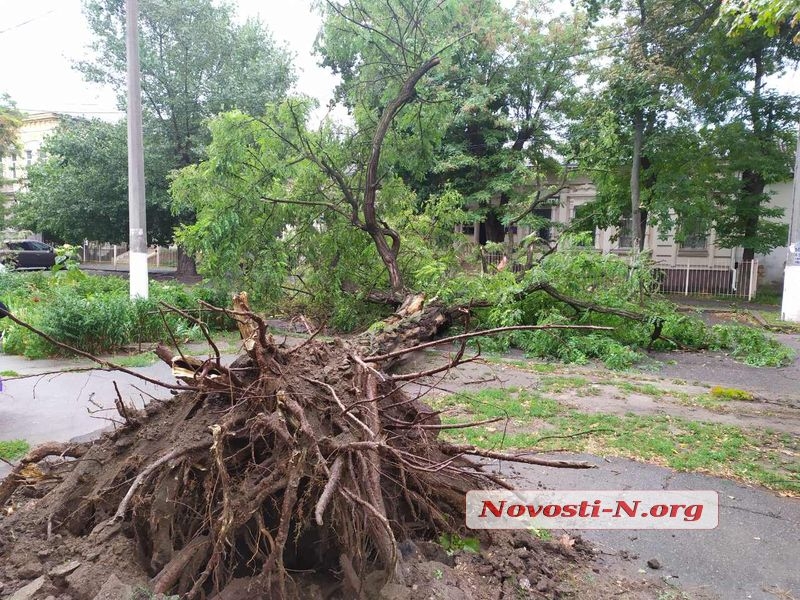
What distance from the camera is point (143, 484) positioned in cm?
269

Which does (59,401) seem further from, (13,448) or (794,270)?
(794,270)

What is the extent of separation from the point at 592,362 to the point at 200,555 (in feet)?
25.0

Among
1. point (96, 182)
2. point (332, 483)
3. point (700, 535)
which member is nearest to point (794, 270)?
point (700, 535)

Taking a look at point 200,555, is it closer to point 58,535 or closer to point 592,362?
point 58,535

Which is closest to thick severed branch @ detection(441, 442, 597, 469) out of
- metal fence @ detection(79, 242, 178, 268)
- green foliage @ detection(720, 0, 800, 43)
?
green foliage @ detection(720, 0, 800, 43)

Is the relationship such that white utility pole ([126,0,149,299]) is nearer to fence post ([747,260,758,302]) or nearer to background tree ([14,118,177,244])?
background tree ([14,118,177,244])

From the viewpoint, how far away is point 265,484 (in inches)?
98.7

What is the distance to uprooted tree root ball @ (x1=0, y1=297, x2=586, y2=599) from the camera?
2.47 m

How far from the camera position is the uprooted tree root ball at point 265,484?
2475mm

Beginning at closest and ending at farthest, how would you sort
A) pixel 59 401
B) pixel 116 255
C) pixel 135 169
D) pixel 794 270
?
1. pixel 59 401
2. pixel 135 169
3. pixel 794 270
4. pixel 116 255

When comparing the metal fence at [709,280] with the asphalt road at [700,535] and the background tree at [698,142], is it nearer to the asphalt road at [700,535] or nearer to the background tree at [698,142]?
the background tree at [698,142]

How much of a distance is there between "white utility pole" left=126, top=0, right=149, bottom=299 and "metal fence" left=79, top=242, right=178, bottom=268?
2510cm

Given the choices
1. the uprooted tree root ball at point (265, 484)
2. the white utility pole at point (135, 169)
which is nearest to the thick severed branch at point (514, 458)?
the uprooted tree root ball at point (265, 484)

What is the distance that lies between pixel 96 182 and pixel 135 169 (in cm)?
1194
